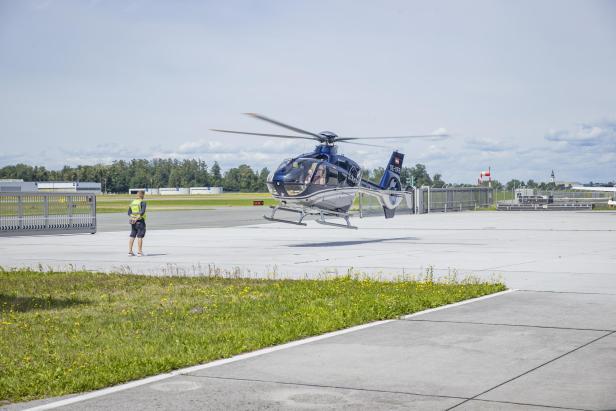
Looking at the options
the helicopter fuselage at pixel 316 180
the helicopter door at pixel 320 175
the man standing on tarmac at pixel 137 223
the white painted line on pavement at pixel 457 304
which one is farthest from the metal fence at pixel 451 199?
the white painted line on pavement at pixel 457 304

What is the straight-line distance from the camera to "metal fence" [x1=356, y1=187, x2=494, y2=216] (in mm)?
58812

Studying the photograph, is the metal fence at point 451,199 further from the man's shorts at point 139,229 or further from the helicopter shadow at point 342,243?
the man's shorts at point 139,229

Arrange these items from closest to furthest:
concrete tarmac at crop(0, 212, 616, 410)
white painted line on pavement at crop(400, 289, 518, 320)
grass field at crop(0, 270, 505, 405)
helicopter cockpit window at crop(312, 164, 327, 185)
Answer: concrete tarmac at crop(0, 212, 616, 410) → grass field at crop(0, 270, 505, 405) → white painted line on pavement at crop(400, 289, 518, 320) → helicopter cockpit window at crop(312, 164, 327, 185)

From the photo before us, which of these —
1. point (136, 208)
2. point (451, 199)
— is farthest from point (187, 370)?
point (451, 199)

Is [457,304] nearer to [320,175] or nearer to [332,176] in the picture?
[320,175]

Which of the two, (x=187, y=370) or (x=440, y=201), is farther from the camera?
(x=440, y=201)

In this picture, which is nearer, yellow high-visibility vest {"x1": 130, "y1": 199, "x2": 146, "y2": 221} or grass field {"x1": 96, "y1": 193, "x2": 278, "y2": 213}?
yellow high-visibility vest {"x1": 130, "y1": 199, "x2": 146, "y2": 221}

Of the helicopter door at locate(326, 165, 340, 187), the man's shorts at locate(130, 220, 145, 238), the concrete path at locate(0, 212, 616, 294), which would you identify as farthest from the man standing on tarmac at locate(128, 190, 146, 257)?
the helicopter door at locate(326, 165, 340, 187)

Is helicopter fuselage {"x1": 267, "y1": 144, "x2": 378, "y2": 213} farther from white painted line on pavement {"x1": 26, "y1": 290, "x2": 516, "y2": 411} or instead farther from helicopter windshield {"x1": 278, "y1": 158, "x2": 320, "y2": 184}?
white painted line on pavement {"x1": 26, "y1": 290, "x2": 516, "y2": 411}

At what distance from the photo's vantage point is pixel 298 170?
2750 centimetres

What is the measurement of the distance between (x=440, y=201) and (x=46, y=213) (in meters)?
39.3

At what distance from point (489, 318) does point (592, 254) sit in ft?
40.8

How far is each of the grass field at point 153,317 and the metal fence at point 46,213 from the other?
58.3ft

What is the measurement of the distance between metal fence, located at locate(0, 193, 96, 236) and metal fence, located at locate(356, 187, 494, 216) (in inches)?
908
